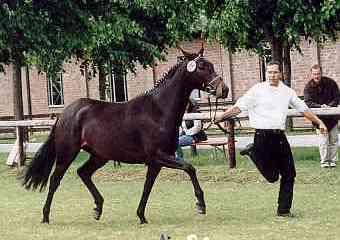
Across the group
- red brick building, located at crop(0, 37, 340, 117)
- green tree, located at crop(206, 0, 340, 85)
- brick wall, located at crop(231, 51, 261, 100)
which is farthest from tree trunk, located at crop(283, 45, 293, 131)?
brick wall, located at crop(231, 51, 261, 100)

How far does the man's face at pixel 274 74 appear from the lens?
1089 centimetres

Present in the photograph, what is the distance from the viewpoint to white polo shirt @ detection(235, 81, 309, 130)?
35.7 ft

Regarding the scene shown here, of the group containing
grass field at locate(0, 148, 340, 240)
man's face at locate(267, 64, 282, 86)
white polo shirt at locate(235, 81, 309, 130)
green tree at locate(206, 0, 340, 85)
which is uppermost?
green tree at locate(206, 0, 340, 85)

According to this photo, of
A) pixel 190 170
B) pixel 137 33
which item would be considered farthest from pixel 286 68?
pixel 190 170

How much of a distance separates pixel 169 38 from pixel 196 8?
6.30 m

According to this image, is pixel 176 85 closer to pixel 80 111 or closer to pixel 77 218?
pixel 80 111

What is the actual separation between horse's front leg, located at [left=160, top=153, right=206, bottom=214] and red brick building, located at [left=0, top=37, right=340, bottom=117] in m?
21.3

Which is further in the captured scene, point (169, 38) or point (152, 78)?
point (152, 78)

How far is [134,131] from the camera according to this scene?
11234mm

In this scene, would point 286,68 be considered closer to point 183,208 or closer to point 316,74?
point 316,74

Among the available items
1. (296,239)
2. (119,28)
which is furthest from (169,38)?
(296,239)

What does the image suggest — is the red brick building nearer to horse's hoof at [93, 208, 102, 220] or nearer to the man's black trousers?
horse's hoof at [93, 208, 102, 220]

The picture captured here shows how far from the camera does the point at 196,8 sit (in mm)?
20719

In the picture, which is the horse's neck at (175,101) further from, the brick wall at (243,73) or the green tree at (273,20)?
the brick wall at (243,73)
